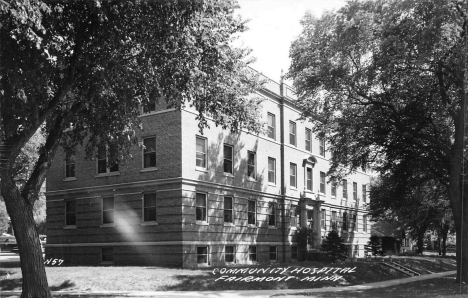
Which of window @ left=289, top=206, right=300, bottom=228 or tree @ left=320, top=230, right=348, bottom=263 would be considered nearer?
tree @ left=320, top=230, right=348, bottom=263

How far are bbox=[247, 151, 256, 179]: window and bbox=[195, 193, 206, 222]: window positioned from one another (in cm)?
577

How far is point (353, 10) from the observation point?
2172 cm

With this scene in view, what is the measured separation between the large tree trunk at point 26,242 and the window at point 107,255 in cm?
1646

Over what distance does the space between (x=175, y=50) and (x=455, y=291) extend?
47.3 ft

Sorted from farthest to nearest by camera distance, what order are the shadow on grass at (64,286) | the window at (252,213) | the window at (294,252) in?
the window at (294,252) → the window at (252,213) → the shadow on grass at (64,286)

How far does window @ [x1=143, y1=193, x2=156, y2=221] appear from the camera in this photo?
30.3 m

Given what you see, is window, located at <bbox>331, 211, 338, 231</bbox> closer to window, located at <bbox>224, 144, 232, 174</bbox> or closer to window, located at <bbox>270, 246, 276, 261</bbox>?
window, located at <bbox>270, 246, 276, 261</bbox>

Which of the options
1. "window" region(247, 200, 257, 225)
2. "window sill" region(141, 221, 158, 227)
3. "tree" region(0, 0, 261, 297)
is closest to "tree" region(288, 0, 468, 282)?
"tree" region(0, 0, 261, 297)

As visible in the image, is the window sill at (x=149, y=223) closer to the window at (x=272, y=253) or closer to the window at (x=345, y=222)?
the window at (x=272, y=253)

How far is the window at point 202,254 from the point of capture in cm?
3041

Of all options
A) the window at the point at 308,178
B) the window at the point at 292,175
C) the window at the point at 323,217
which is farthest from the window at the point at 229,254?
the window at the point at 323,217

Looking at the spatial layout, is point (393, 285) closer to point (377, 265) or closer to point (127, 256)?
point (377, 265)

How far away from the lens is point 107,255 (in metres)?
32.0

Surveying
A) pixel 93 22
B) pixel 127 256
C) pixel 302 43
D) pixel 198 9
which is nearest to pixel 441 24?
pixel 302 43
